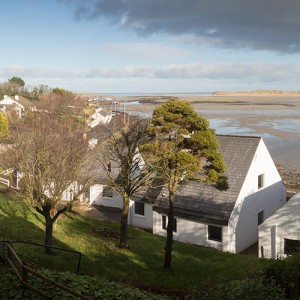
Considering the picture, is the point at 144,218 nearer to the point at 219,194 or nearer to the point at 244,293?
the point at 219,194

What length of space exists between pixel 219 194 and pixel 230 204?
3.81ft

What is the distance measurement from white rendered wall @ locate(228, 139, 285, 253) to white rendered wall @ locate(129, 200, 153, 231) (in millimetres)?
6646

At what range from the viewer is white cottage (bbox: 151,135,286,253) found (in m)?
25.6

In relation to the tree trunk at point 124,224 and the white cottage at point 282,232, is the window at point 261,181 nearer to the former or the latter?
the white cottage at point 282,232

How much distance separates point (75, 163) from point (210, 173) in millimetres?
7611

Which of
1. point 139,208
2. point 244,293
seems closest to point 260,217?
point 139,208

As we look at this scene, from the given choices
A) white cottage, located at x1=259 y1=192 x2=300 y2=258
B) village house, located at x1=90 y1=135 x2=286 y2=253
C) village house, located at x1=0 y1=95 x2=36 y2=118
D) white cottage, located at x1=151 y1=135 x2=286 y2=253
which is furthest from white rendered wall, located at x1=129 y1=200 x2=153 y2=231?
village house, located at x1=0 y1=95 x2=36 y2=118

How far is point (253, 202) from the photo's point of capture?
1092 inches

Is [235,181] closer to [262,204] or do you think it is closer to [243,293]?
[262,204]

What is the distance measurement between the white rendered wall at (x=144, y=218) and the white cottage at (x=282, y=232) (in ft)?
29.6

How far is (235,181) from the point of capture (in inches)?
1055

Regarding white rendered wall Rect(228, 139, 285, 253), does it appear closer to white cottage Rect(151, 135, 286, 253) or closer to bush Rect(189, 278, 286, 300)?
white cottage Rect(151, 135, 286, 253)

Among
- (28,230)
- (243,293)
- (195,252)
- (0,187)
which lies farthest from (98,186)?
(243,293)

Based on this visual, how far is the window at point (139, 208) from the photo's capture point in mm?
30641
